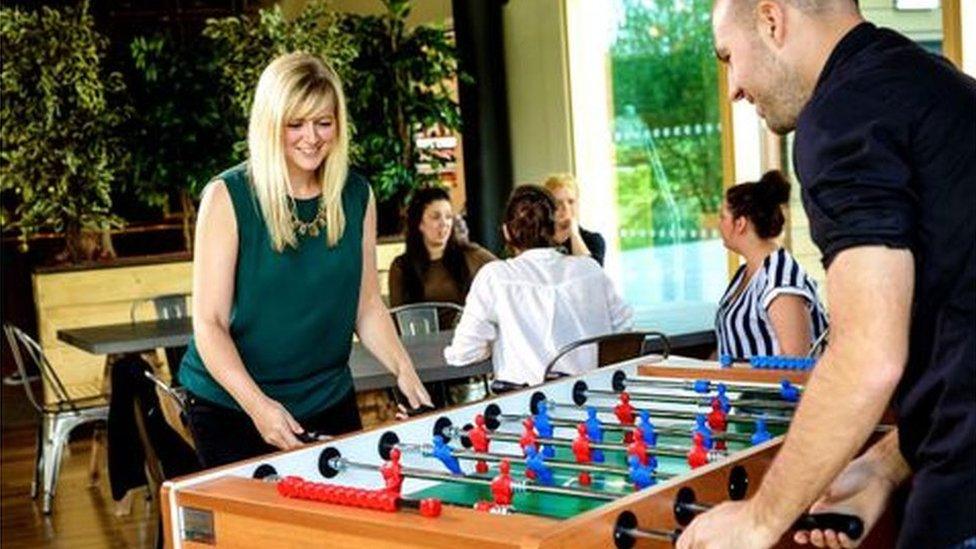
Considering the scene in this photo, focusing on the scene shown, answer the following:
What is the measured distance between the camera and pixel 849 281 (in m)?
1.80

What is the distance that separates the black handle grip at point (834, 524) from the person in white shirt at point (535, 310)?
8.05 feet

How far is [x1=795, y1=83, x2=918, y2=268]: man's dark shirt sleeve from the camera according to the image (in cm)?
178

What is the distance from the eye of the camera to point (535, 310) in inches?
181

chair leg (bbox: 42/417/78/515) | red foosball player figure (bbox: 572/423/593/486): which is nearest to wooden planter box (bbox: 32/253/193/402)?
chair leg (bbox: 42/417/78/515)

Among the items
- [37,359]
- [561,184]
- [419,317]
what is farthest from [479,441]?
[37,359]

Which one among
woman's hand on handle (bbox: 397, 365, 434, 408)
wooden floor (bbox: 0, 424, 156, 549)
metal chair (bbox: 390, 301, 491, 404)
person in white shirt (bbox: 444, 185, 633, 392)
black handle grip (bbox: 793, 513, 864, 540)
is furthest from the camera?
metal chair (bbox: 390, 301, 491, 404)

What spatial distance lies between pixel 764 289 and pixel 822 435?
2458 mm

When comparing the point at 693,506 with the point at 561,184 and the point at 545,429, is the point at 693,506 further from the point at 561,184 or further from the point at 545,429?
the point at 561,184

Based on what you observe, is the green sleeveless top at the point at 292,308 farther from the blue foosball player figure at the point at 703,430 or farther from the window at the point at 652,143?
the window at the point at 652,143

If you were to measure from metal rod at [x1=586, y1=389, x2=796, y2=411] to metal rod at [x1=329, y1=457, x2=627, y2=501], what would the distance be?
0.67 m

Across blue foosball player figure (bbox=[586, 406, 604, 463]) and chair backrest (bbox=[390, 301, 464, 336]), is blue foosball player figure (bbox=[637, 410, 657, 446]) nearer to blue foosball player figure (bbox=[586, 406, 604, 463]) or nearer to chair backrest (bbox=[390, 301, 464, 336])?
blue foosball player figure (bbox=[586, 406, 604, 463])

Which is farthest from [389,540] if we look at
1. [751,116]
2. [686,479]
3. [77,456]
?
[77,456]

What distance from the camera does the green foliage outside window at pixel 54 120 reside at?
867cm

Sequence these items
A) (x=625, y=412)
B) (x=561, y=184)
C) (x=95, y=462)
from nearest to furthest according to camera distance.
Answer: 1. (x=625, y=412)
2. (x=561, y=184)
3. (x=95, y=462)
